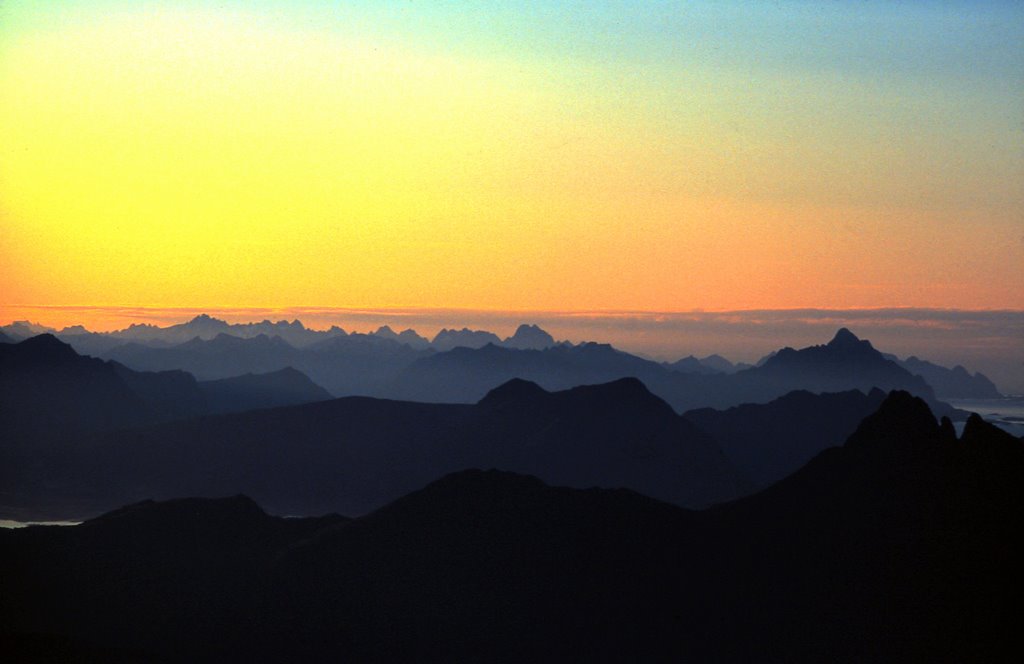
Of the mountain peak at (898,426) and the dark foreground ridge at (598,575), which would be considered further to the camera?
the mountain peak at (898,426)

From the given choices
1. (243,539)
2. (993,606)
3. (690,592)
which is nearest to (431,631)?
→ (690,592)

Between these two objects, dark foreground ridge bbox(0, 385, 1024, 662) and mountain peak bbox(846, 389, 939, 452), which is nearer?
dark foreground ridge bbox(0, 385, 1024, 662)

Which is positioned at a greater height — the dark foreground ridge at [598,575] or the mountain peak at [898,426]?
the mountain peak at [898,426]

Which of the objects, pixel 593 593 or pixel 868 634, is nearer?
pixel 868 634

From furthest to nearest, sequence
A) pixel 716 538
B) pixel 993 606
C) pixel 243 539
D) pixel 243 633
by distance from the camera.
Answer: pixel 243 539 → pixel 716 538 → pixel 243 633 → pixel 993 606

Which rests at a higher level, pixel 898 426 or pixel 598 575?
pixel 898 426

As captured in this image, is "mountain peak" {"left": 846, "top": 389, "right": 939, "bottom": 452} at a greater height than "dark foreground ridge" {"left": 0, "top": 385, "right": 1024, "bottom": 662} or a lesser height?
greater

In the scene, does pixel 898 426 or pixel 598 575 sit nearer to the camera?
pixel 598 575

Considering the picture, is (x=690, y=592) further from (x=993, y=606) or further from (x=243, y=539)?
(x=243, y=539)
